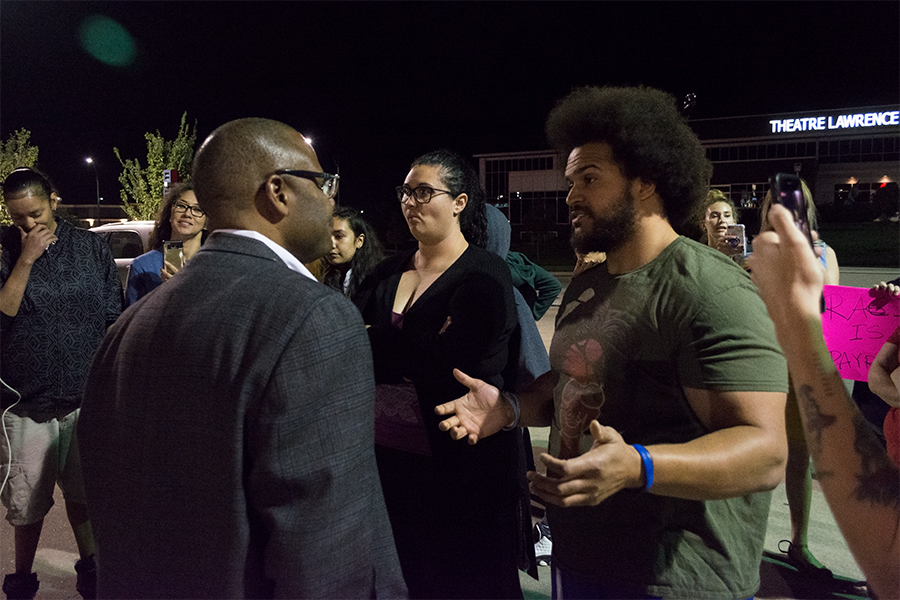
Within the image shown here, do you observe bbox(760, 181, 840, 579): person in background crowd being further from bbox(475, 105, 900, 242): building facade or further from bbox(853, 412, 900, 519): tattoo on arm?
bbox(475, 105, 900, 242): building facade

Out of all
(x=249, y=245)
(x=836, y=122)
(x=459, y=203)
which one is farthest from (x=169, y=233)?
A: (x=836, y=122)

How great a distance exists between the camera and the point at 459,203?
3.08 meters

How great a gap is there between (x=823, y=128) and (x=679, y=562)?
52.0m

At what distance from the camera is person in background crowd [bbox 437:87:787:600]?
146cm

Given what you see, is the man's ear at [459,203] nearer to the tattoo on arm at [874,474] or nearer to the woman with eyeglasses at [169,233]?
the woman with eyeglasses at [169,233]

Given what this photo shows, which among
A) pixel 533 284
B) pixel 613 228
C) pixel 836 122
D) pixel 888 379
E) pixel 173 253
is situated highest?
pixel 836 122

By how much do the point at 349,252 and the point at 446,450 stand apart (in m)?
2.31

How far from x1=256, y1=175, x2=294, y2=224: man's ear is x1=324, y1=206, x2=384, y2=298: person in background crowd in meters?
2.72

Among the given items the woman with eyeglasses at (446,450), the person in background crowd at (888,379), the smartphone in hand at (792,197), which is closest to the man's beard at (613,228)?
the smartphone in hand at (792,197)

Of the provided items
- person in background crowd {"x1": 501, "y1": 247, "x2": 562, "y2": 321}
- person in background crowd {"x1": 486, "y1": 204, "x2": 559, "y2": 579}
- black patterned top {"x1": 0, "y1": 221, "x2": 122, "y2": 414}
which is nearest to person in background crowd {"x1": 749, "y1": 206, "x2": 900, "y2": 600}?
person in background crowd {"x1": 486, "y1": 204, "x2": 559, "y2": 579}

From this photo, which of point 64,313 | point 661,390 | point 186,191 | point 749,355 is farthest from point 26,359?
point 749,355

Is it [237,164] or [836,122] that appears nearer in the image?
[237,164]

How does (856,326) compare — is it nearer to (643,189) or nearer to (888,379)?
(888,379)

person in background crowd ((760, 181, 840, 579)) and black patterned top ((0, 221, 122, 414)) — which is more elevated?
black patterned top ((0, 221, 122, 414))
